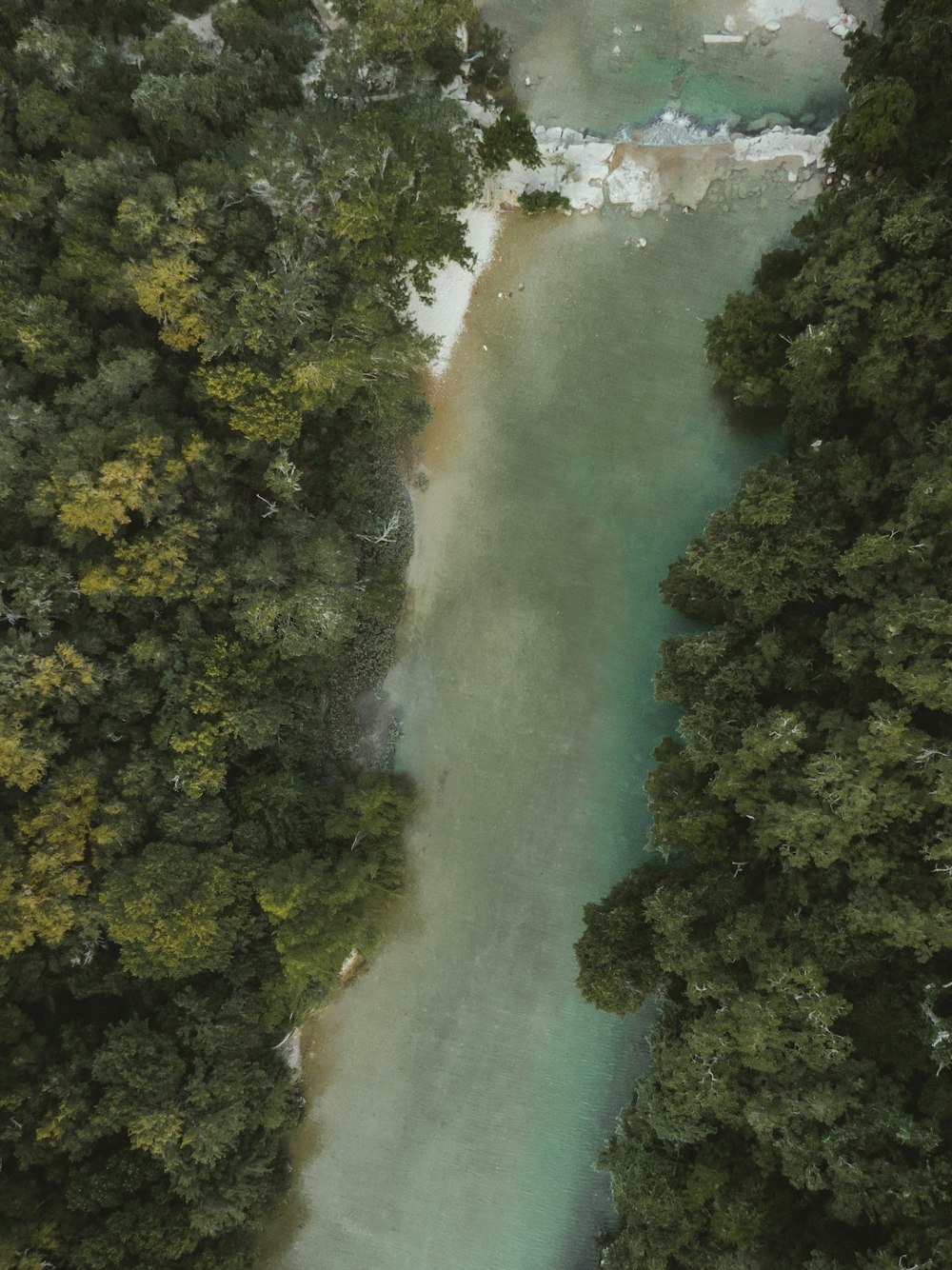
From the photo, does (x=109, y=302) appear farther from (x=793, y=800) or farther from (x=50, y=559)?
(x=793, y=800)

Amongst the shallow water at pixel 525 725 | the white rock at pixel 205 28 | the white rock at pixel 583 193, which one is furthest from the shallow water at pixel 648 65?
the white rock at pixel 205 28

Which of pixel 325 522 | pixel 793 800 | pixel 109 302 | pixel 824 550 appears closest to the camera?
pixel 793 800

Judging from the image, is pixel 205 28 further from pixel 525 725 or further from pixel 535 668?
pixel 525 725

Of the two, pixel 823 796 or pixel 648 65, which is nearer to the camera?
pixel 823 796

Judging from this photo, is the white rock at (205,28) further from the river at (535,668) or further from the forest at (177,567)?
the river at (535,668)

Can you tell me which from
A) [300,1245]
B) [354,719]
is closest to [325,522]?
[354,719]

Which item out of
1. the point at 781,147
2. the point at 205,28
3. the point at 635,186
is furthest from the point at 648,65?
the point at 205,28

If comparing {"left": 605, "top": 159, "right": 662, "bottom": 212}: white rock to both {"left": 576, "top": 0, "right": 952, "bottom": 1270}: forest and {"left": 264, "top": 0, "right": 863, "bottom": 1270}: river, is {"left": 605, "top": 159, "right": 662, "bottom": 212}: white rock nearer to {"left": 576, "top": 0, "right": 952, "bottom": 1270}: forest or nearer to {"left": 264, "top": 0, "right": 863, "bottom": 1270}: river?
{"left": 264, "top": 0, "right": 863, "bottom": 1270}: river
